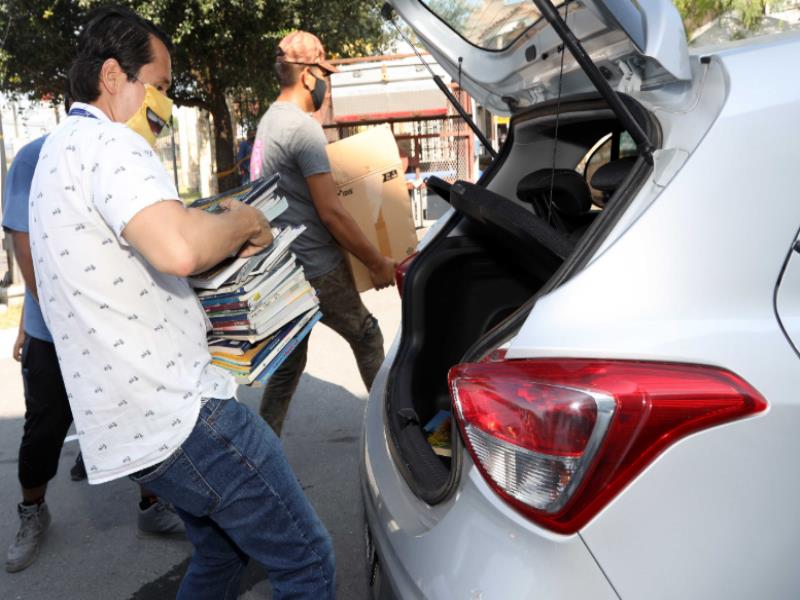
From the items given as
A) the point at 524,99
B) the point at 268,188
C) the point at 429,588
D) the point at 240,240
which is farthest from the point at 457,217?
the point at 429,588

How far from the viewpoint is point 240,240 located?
72.6 inches

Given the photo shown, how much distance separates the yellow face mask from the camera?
6.37ft

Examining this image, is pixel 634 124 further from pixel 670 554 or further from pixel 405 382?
pixel 405 382

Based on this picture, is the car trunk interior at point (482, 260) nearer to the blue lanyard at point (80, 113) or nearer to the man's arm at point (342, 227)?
the man's arm at point (342, 227)

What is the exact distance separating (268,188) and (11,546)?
222 centimetres

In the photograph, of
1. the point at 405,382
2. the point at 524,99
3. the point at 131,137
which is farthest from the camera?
the point at 524,99

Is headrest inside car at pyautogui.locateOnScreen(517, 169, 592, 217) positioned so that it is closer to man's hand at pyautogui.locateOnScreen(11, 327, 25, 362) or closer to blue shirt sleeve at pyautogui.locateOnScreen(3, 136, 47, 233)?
blue shirt sleeve at pyautogui.locateOnScreen(3, 136, 47, 233)

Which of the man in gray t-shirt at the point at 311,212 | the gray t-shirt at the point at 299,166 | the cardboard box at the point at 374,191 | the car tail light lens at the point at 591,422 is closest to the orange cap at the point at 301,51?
the man in gray t-shirt at the point at 311,212

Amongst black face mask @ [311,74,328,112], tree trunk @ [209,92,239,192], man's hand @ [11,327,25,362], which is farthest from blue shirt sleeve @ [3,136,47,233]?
tree trunk @ [209,92,239,192]

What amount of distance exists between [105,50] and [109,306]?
60 centimetres

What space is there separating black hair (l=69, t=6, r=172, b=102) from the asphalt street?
1246 millimetres

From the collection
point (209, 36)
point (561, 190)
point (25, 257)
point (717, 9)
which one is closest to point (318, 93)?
point (25, 257)

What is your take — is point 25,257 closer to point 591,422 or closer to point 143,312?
point 143,312

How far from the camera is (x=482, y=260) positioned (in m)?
2.74
